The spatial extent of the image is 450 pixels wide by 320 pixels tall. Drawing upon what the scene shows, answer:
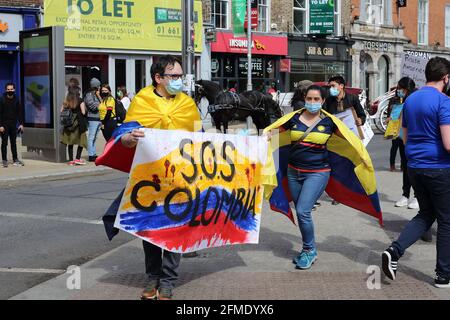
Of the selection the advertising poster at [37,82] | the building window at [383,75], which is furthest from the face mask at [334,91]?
the building window at [383,75]

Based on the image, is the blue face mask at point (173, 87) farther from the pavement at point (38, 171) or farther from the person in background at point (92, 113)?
the person in background at point (92, 113)

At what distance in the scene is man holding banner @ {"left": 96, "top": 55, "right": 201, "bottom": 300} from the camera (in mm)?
5016

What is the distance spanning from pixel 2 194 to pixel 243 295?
706cm

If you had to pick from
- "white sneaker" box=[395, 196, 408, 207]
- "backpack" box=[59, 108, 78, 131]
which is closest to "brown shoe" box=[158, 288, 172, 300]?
"white sneaker" box=[395, 196, 408, 207]

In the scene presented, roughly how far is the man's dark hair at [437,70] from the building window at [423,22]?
121ft

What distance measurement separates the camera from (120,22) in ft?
78.1

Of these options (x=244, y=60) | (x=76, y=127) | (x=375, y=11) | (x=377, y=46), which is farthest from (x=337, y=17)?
(x=76, y=127)

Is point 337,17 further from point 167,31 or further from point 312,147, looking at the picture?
point 312,147

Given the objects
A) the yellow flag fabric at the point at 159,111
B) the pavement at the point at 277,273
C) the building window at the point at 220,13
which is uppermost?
the building window at the point at 220,13

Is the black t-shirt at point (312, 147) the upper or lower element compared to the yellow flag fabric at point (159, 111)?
lower

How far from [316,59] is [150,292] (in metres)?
28.2

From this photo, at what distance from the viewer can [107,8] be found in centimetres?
2331

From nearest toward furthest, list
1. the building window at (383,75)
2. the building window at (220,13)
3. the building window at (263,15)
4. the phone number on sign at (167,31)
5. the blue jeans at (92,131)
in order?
the blue jeans at (92,131), the phone number on sign at (167,31), the building window at (220,13), the building window at (263,15), the building window at (383,75)

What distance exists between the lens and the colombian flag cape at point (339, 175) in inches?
238
